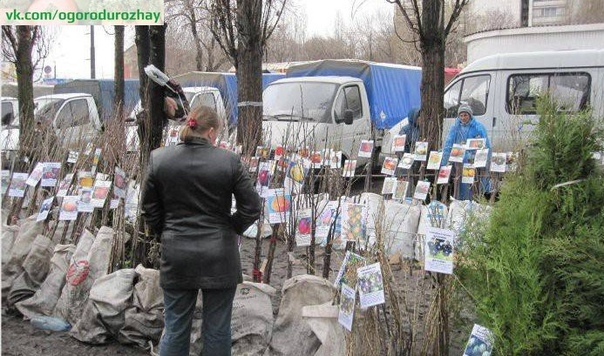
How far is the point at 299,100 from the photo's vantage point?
1068 centimetres

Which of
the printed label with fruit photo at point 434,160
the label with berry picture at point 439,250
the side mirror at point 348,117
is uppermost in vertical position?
the side mirror at point 348,117

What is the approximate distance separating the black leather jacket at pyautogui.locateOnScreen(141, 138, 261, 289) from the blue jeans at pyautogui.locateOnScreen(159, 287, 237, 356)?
11 cm

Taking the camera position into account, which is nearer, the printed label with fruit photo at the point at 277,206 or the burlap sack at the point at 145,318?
the burlap sack at the point at 145,318

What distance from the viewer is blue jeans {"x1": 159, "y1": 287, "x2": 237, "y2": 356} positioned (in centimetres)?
343

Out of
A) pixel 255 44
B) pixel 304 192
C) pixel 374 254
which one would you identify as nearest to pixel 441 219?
pixel 374 254

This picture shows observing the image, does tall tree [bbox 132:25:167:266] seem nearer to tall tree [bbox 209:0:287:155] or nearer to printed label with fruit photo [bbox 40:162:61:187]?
printed label with fruit photo [bbox 40:162:61:187]

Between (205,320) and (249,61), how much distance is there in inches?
201

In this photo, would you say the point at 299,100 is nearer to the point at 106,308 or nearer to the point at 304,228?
the point at 304,228

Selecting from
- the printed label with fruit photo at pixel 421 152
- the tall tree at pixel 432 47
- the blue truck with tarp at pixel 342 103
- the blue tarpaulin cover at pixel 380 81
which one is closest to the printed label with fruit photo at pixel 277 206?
the printed label with fruit photo at pixel 421 152

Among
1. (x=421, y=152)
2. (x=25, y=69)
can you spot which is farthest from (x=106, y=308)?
(x=25, y=69)

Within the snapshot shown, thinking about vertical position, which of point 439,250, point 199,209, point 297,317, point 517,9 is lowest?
point 297,317

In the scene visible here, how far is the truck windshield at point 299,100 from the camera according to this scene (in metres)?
10.4

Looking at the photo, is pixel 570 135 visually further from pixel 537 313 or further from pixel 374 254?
pixel 374 254

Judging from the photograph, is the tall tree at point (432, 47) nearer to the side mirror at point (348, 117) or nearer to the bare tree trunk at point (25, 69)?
the side mirror at point (348, 117)
